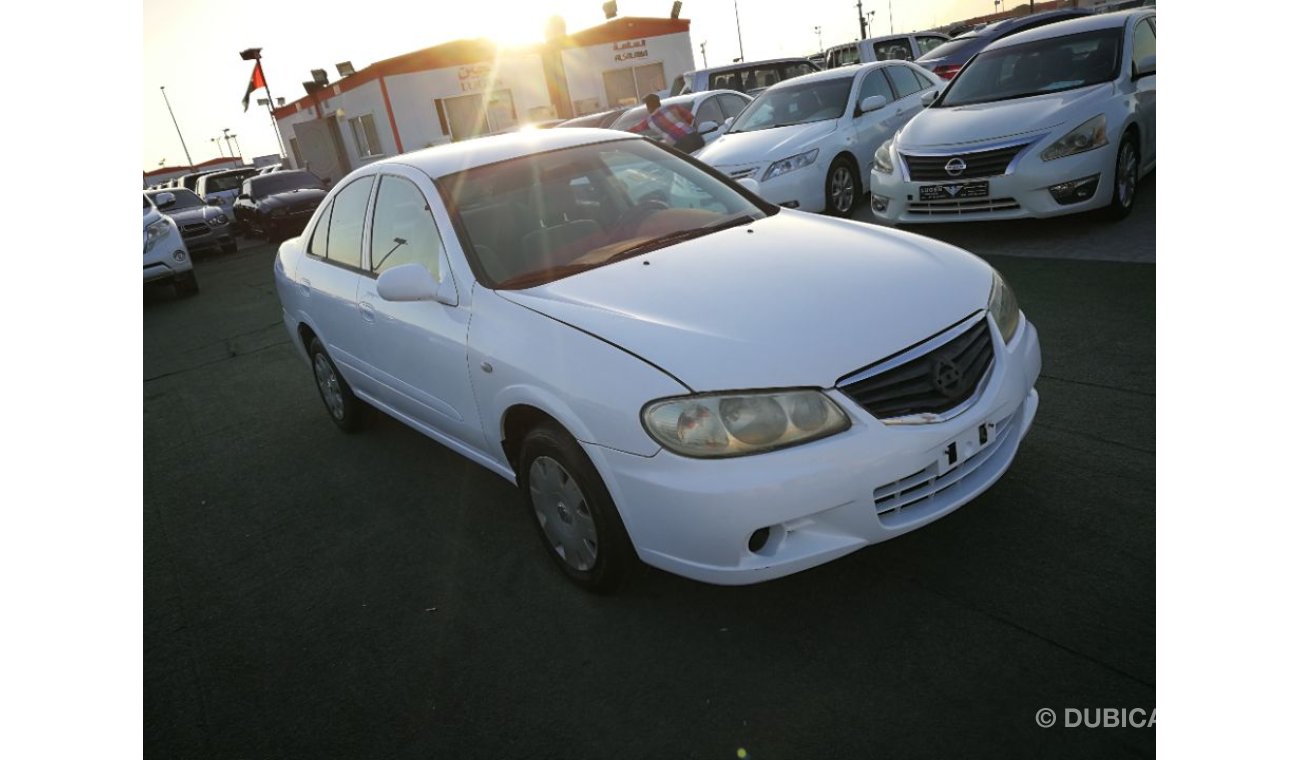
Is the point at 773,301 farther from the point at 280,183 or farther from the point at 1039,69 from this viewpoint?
the point at 280,183

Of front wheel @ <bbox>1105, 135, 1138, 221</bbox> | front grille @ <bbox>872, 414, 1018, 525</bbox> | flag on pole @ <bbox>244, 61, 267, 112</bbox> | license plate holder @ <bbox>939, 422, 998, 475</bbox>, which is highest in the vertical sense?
flag on pole @ <bbox>244, 61, 267, 112</bbox>

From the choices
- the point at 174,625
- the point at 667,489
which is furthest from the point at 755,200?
the point at 174,625

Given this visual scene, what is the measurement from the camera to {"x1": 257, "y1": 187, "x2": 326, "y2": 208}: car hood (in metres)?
17.4

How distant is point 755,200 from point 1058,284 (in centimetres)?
267

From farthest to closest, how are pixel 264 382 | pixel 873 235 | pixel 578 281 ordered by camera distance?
pixel 264 382, pixel 873 235, pixel 578 281

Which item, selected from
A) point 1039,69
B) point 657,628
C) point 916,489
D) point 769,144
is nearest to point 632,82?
point 769,144

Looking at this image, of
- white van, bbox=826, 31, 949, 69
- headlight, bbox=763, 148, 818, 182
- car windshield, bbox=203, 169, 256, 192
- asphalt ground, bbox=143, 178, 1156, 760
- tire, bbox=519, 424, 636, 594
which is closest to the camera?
asphalt ground, bbox=143, 178, 1156, 760

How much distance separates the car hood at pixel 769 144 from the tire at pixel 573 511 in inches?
234

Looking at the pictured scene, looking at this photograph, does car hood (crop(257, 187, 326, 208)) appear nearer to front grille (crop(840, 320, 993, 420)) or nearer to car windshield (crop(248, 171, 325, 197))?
car windshield (crop(248, 171, 325, 197))

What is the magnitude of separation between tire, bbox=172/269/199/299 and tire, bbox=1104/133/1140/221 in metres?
11.4

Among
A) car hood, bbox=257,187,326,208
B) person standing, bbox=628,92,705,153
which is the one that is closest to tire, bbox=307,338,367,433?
person standing, bbox=628,92,705,153

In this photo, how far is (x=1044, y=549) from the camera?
284 cm

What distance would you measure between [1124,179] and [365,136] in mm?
30966

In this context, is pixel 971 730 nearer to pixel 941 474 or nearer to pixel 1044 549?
pixel 941 474
